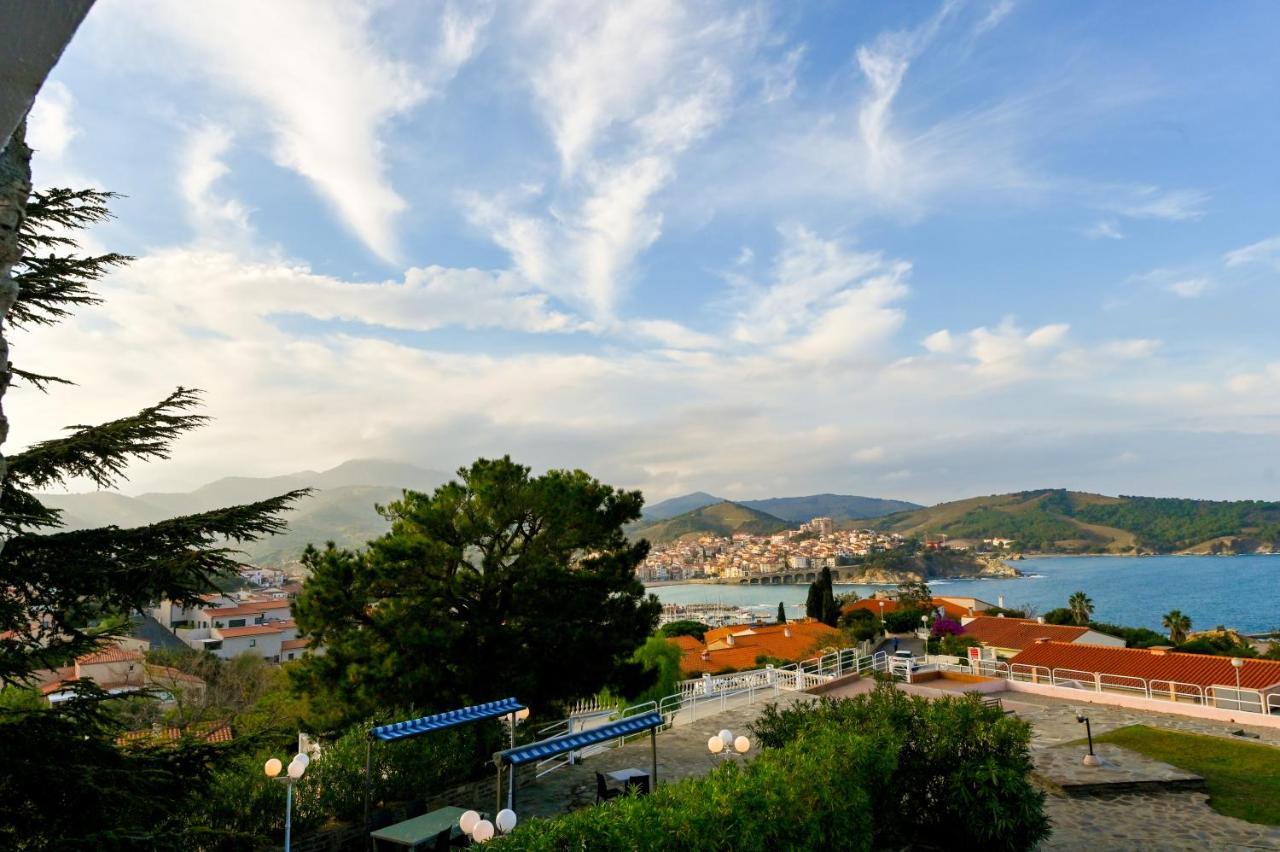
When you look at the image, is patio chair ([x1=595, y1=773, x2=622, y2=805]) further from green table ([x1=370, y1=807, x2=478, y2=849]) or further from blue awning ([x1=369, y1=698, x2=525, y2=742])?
green table ([x1=370, y1=807, x2=478, y2=849])

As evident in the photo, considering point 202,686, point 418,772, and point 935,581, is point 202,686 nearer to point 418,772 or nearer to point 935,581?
point 418,772

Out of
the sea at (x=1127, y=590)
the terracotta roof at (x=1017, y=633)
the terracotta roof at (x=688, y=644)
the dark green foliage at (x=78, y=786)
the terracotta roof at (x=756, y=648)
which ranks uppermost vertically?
the dark green foliage at (x=78, y=786)

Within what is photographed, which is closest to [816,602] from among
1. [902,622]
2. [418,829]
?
[902,622]

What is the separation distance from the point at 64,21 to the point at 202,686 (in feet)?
117

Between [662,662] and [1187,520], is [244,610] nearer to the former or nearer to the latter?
[662,662]

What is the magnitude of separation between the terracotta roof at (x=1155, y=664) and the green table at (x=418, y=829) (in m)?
20.8

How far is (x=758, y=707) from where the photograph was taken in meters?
18.2

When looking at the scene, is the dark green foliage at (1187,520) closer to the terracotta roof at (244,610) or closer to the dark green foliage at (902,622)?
the dark green foliage at (902,622)

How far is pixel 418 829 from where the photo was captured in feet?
29.1

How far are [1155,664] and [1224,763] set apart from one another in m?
12.4

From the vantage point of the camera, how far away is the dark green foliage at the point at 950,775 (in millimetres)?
8391

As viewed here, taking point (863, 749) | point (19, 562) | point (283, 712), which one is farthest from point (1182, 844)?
point (283, 712)

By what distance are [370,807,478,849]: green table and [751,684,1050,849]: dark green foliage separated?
165 inches

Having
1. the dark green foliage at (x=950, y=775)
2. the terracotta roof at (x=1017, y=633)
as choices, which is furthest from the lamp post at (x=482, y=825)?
the terracotta roof at (x=1017, y=633)
